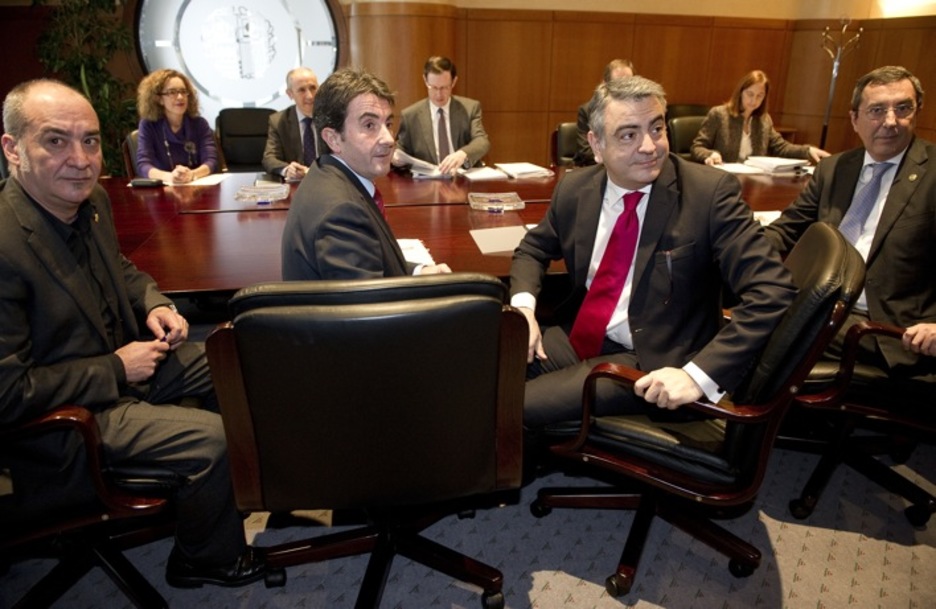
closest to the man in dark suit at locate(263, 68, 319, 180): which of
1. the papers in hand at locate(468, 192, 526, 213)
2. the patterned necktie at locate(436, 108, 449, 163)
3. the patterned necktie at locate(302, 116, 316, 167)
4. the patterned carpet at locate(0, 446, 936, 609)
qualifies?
the patterned necktie at locate(302, 116, 316, 167)

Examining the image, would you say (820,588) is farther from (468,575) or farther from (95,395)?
(95,395)

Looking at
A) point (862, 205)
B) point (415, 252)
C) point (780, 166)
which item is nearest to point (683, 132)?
point (780, 166)

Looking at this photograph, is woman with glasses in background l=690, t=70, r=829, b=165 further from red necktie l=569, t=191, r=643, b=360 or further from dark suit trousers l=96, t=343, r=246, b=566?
dark suit trousers l=96, t=343, r=246, b=566

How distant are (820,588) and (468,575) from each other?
1.05 meters

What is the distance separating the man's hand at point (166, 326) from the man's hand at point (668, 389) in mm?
1351

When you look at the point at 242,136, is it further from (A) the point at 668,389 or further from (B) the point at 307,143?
(A) the point at 668,389

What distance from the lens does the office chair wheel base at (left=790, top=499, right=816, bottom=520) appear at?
218 centimetres

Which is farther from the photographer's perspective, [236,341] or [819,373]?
[819,373]

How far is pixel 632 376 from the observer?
1.58m

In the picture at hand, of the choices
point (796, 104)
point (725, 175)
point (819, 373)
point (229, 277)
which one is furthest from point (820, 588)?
point (796, 104)

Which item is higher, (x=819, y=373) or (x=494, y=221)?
(x=494, y=221)

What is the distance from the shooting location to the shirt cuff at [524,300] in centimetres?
199

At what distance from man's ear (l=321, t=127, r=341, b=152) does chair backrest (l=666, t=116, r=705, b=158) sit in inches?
134

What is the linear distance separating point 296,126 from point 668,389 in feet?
10.6
